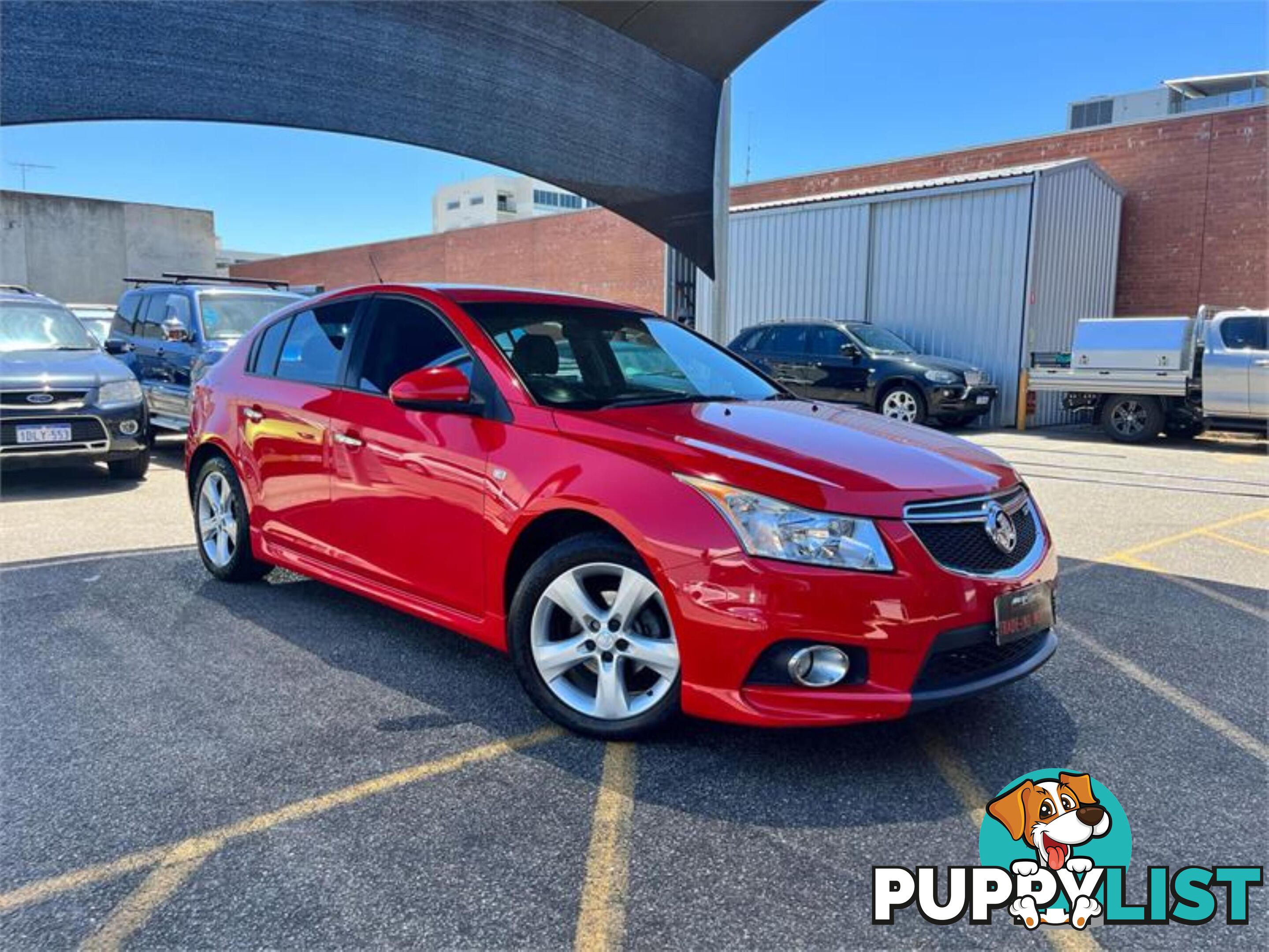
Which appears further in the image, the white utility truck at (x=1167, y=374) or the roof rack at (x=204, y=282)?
the white utility truck at (x=1167, y=374)

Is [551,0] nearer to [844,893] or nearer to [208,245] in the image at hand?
[844,893]

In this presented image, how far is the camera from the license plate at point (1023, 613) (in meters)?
2.96

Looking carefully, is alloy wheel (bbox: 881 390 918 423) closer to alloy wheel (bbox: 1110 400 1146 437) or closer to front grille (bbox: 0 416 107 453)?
alloy wheel (bbox: 1110 400 1146 437)

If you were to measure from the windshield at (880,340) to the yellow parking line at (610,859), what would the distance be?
12.0m

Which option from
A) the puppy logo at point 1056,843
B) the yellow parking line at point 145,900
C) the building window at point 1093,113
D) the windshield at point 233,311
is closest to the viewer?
the yellow parking line at point 145,900

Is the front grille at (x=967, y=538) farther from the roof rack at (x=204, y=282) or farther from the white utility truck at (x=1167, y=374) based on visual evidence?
the white utility truck at (x=1167, y=374)

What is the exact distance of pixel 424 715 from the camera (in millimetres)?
3404

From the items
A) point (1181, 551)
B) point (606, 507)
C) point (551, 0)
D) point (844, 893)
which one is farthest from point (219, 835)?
point (551, 0)

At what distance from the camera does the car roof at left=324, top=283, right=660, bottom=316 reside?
13.2 ft

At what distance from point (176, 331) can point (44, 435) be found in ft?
7.16

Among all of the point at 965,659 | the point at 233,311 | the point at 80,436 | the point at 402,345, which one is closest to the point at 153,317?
the point at 233,311

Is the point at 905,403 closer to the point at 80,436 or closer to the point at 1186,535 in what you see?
the point at 1186,535

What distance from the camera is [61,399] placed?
7.96m

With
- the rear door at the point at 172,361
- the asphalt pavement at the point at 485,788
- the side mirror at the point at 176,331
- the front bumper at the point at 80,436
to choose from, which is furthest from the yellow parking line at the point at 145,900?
the side mirror at the point at 176,331
